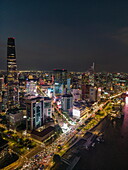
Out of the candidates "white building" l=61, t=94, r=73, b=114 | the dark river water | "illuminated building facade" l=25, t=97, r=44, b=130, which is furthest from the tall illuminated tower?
the dark river water

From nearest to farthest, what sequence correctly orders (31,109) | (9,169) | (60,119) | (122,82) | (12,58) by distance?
(9,169)
(31,109)
(60,119)
(12,58)
(122,82)

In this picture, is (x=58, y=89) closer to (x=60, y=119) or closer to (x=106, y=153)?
(x=60, y=119)

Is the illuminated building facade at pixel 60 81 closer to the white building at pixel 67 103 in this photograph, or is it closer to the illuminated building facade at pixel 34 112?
the white building at pixel 67 103

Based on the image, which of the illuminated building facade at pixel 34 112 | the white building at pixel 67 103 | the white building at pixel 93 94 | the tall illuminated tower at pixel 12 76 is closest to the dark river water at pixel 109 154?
the illuminated building facade at pixel 34 112

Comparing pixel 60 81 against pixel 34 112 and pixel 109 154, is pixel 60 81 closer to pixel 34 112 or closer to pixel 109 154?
pixel 34 112

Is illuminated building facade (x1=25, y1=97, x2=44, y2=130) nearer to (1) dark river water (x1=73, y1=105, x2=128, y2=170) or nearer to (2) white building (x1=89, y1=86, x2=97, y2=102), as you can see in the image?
(1) dark river water (x1=73, y1=105, x2=128, y2=170)

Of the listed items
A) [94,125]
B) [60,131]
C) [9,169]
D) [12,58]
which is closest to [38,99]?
[60,131]

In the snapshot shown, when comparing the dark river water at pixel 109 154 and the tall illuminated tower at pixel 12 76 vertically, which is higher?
the tall illuminated tower at pixel 12 76
